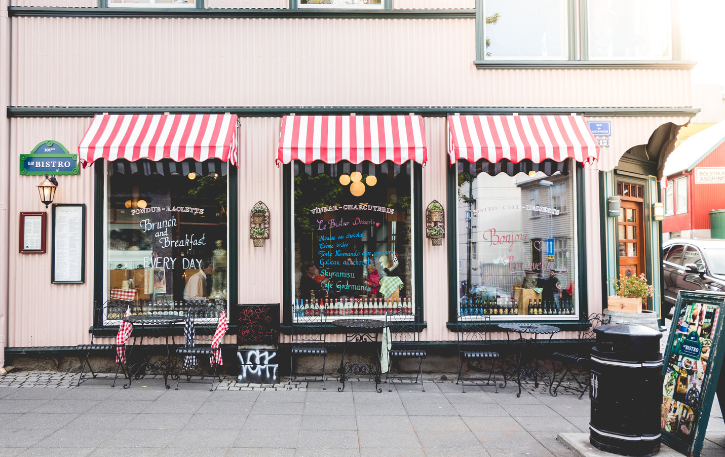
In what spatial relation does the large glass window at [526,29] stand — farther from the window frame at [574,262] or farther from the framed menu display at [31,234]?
the framed menu display at [31,234]

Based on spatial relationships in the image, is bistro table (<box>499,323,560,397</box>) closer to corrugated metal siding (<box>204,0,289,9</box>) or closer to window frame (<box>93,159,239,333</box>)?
window frame (<box>93,159,239,333</box>)

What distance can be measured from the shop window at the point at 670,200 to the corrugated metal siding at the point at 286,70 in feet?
67.4

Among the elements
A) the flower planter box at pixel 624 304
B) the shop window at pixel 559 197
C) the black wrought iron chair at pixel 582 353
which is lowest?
the black wrought iron chair at pixel 582 353

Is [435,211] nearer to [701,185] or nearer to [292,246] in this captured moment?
[292,246]

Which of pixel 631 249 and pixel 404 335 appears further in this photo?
Answer: pixel 631 249

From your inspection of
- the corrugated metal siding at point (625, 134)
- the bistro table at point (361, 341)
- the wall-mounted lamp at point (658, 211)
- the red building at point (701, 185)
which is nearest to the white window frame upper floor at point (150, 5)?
the bistro table at point (361, 341)

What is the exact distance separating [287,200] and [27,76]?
4.28 metres

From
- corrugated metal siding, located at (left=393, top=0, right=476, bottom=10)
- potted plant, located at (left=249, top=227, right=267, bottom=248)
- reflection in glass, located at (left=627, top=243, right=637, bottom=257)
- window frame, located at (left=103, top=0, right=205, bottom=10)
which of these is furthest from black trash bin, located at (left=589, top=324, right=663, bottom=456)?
window frame, located at (left=103, top=0, right=205, bottom=10)

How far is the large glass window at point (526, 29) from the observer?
8148mm

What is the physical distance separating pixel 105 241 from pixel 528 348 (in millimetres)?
6433

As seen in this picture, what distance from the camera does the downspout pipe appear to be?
748cm

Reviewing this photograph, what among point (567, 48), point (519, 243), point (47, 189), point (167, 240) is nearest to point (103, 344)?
point (167, 240)

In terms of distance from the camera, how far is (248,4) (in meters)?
7.85

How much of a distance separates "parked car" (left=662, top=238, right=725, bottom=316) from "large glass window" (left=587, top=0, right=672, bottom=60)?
5.21 meters
